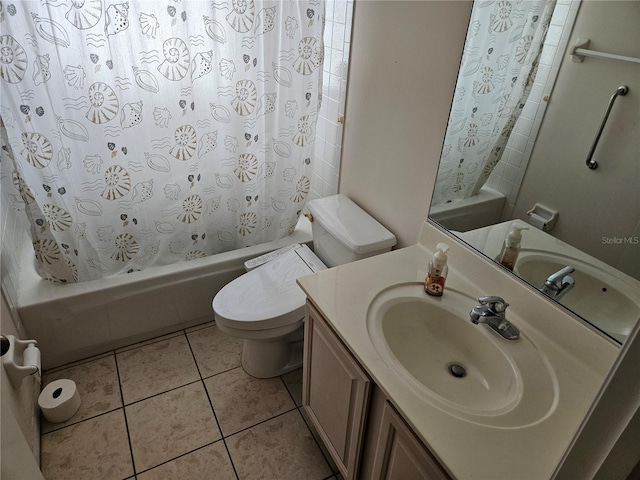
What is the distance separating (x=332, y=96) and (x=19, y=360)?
1.76 m

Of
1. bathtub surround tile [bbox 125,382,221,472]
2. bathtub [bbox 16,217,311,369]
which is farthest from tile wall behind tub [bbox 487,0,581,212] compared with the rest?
bathtub surround tile [bbox 125,382,221,472]

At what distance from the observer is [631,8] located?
3.18ft

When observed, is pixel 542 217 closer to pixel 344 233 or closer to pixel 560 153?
pixel 560 153

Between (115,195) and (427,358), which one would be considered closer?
(427,358)

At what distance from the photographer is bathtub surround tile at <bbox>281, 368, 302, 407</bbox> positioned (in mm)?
1964

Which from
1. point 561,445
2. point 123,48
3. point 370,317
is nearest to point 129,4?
point 123,48

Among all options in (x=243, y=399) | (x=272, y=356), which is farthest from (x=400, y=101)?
(x=243, y=399)

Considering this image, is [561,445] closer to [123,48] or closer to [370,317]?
[370,317]

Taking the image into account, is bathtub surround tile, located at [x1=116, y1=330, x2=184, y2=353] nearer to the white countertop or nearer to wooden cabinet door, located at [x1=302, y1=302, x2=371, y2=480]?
wooden cabinet door, located at [x1=302, y1=302, x2=371, y2=480]

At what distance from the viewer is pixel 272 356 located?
2.01m

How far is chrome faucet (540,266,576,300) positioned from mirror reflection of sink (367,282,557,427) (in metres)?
0.15

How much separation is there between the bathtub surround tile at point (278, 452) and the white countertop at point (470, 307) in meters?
0.78

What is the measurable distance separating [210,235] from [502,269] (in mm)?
1472

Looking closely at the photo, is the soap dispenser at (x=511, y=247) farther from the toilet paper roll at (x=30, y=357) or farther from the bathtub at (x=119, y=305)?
the toilet paper roll at (x=30, y=357)
